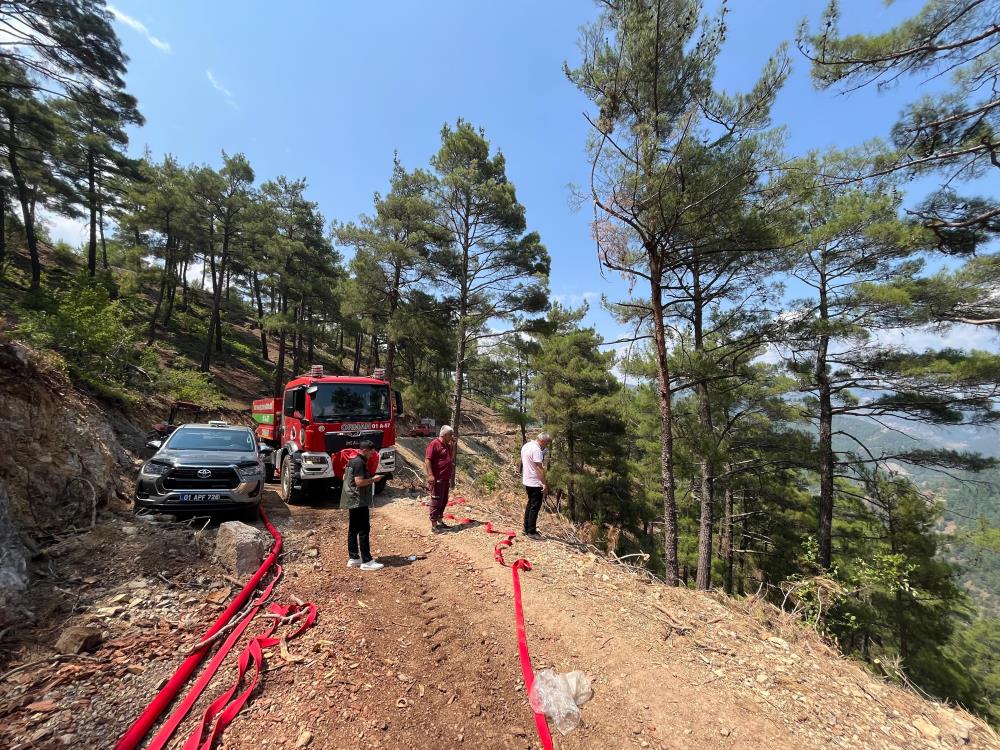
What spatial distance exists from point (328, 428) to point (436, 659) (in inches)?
229

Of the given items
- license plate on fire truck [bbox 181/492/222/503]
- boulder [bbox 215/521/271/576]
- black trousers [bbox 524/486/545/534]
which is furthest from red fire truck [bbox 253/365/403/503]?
black trousers [bbox 524/486/545/534]

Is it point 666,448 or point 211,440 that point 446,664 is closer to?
point 666,448

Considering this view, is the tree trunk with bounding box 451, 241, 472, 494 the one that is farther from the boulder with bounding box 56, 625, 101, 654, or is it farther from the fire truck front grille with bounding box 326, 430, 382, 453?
the boulder with bounding box 56, 625, 101, 654

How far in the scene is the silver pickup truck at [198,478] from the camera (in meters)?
5.49

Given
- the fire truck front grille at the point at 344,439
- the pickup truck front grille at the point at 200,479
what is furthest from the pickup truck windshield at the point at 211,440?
the fire truck front grille at the point at 344,439

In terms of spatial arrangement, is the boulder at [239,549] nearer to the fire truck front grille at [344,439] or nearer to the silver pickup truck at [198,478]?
the silver pickup truck at [198,478]

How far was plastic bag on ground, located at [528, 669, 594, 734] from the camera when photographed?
2689 millimetres

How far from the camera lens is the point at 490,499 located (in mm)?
10867

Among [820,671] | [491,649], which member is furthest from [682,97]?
[491,649]

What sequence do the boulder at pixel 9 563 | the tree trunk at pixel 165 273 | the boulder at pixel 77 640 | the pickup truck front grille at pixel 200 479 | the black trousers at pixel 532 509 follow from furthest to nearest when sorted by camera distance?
1. the tree trunk at pixel 165 273
2. the black trousers at pixel 532 509
3. the pickup truck front grille at pixel 200 479
4. the boulder at pixel 9 563
5. the boulder at pixel 77 640

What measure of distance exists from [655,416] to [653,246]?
25.9 ft

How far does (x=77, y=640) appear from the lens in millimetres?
2922

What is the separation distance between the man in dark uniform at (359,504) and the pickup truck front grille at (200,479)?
2296 millimetres

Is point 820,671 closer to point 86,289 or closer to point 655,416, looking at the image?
point 655,416
